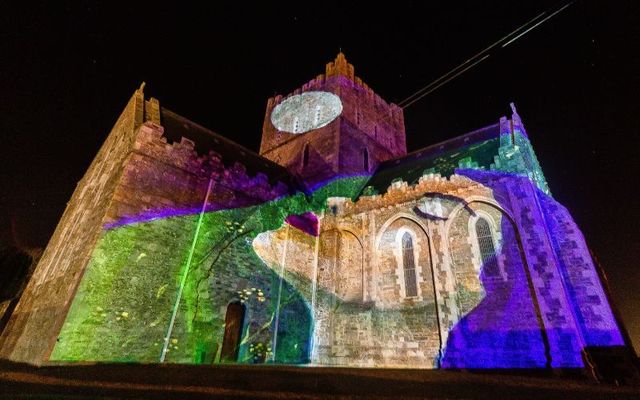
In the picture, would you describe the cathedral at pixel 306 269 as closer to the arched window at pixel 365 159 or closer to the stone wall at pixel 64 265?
the stone wall at pixel 64 265

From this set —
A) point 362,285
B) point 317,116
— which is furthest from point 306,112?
point 362,285

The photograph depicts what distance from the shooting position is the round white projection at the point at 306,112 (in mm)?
24344

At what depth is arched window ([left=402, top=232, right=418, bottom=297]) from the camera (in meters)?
13.6

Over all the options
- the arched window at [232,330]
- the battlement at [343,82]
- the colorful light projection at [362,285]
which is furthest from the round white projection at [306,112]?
the arched window at [232,330]

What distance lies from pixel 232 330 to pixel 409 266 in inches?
321

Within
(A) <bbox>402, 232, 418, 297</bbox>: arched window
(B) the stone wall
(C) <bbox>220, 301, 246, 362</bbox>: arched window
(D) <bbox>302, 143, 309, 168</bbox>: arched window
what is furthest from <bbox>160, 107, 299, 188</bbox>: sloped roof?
(A) <bbox>402, 232, 418, 297</bbox>: arched window

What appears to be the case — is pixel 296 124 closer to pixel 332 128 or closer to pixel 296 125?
pixel 296 125

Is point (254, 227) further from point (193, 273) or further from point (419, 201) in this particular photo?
point (419, 201)

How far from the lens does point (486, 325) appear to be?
11.2 metres

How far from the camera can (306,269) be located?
15.6 metres

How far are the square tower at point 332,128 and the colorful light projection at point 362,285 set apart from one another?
687 centimetres

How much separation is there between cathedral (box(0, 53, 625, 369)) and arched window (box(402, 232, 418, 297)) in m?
0.11

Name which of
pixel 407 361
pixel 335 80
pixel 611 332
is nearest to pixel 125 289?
pixel 407 361

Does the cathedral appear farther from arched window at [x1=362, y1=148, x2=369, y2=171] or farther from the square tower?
arched window at [x1=362, y1=148, x2=369, y2=171]
